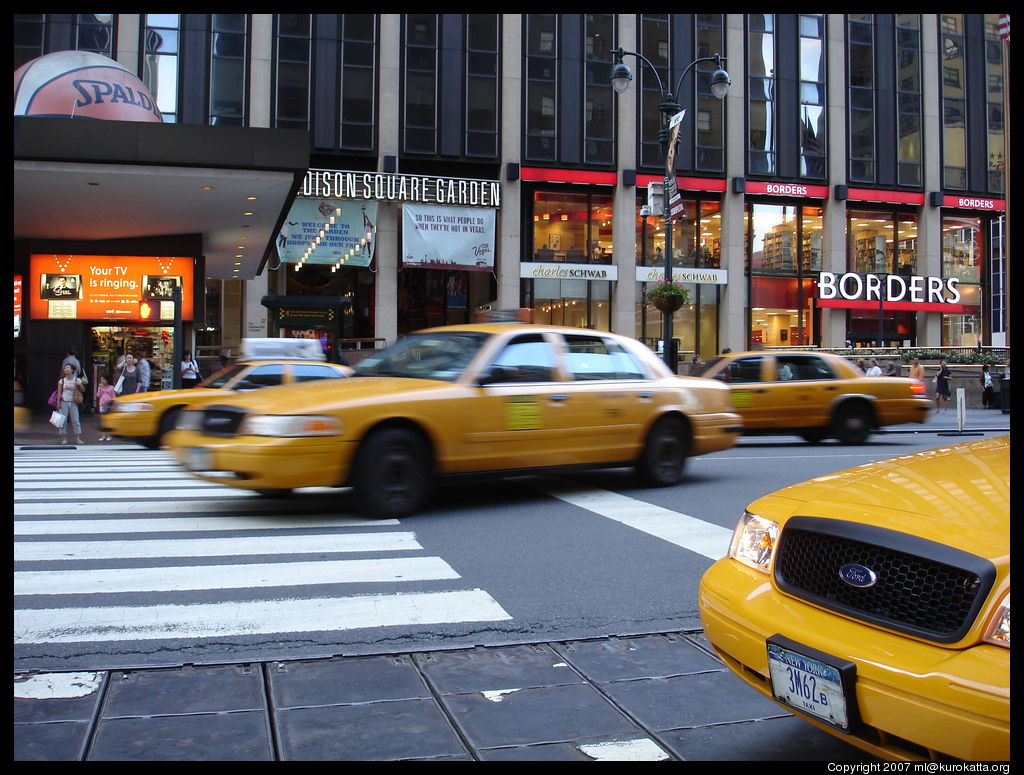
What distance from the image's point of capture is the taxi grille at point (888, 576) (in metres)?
2.56

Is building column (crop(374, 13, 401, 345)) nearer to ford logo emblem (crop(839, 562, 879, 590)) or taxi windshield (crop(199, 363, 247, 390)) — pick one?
taxi windshield (crop(199, 363, 247, 390))

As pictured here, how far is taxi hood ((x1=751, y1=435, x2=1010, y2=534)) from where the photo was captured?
2.82 m

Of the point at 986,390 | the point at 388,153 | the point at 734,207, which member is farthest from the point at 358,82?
the point at 986,390

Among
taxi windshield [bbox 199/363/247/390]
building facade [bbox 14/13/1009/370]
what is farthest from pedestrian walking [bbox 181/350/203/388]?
building facade [bbox 14/13/1009/370]

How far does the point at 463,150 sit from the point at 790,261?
15.2 meters

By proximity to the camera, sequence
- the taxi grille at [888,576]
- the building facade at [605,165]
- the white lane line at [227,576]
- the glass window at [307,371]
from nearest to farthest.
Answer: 1. the taxi grille at [888,576]
2. the white lane line at [227,576]
3. the glass window at [307,371]
4. the building facade at [605,165]

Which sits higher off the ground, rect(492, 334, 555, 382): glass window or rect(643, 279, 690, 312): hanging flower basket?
rect(643, 279, 690, 312): hanging flower basket

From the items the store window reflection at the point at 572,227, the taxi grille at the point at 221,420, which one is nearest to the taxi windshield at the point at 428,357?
the taxi grille at the point at 221,420

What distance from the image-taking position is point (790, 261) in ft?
127

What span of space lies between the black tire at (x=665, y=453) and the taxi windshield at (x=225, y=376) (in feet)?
23.7

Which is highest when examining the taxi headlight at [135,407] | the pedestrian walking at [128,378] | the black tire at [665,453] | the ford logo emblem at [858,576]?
the pedestrian walking at [128,378]

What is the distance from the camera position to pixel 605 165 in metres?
35.7

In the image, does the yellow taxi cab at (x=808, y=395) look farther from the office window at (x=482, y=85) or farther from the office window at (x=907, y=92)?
the office window at (x=907, y=92)

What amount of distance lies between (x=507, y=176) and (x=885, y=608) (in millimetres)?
33165
